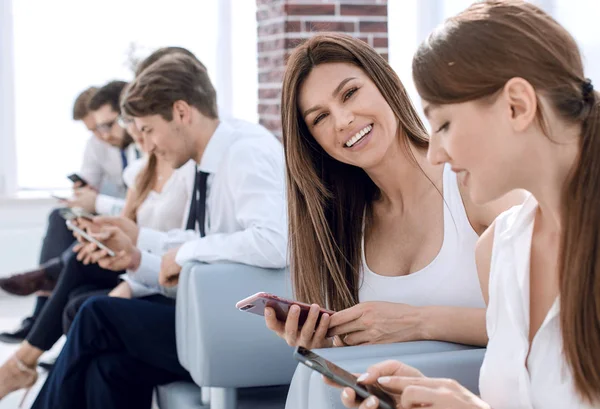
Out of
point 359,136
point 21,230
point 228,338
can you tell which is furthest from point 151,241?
point 21,230

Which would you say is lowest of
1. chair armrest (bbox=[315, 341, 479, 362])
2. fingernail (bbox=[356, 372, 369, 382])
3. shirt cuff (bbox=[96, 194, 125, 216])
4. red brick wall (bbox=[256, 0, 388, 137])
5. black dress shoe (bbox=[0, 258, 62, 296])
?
black dress shoe (bbox=[0, 258, 62, 296])

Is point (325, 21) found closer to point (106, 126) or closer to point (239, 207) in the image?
point (106, 126)

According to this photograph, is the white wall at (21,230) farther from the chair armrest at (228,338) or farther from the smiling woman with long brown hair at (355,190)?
the smiling woman with long brown hair at (355,190)

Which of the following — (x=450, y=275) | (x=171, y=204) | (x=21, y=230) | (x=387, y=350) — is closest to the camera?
(x=387, y=350)

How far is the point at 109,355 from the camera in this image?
2.92 m

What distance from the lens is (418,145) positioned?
7.02ft

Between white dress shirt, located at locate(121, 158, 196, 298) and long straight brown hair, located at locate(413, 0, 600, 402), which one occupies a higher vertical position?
long straight brown hair, located at locate(413, 0, 600, 402)

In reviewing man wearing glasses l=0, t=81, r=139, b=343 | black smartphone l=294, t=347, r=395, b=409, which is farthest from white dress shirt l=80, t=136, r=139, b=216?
black smartphone l=294, t=347, r=395, b=409

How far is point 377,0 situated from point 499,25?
317 cm

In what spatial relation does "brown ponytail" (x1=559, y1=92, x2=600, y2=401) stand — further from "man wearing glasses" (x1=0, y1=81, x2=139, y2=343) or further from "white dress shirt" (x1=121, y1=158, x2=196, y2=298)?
"man wearing glasses" (x1=0, y1=81, x2=139, y2=343)

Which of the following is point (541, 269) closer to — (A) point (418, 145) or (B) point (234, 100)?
(A) point (418, 145)

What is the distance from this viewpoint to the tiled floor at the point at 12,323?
3901 millimetres

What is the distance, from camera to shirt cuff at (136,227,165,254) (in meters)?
3.30

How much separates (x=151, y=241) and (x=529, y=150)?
86.6 inches
